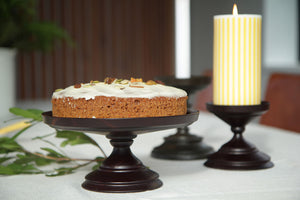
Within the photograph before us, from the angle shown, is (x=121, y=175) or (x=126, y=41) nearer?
(x=121, y=175)

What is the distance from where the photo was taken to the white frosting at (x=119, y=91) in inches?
22.9

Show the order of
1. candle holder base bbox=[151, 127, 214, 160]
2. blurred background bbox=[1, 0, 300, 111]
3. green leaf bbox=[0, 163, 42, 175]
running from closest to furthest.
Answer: green leaf bbox=[0, 163, 42, 175] < candle holder base bbox=[151, 127, 214, 160] < blurred background bbox=[1, 0, 300, 111]

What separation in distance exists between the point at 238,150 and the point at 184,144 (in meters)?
0.13

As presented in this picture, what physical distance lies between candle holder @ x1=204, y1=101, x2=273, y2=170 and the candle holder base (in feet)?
0.21

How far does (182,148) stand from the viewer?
2.79ft

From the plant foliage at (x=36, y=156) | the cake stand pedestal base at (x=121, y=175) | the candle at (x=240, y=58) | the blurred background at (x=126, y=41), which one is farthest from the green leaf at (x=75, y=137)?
the blurred background at (x=126, y=41)

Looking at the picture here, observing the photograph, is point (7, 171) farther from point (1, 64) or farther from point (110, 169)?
point (1, 64)

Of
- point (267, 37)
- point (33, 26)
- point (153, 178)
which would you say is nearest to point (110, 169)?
point (153, 178)

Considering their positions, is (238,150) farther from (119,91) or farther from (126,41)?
(126,41)

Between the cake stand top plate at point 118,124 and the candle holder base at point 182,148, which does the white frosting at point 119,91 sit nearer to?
the cake stand top plate at point 118,124

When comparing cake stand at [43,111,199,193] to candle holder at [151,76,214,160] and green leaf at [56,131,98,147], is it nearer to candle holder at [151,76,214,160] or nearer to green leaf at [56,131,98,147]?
green leaf at [56,131,98,147]

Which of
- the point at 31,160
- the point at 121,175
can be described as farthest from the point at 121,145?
the point at 31,160

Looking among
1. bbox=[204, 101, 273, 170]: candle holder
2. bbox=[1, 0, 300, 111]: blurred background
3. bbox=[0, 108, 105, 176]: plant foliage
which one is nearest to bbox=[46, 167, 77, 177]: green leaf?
bbox=[0, 108, 105, 176]: plant foliage

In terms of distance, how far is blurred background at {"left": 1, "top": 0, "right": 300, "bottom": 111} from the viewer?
2693 millimetres
